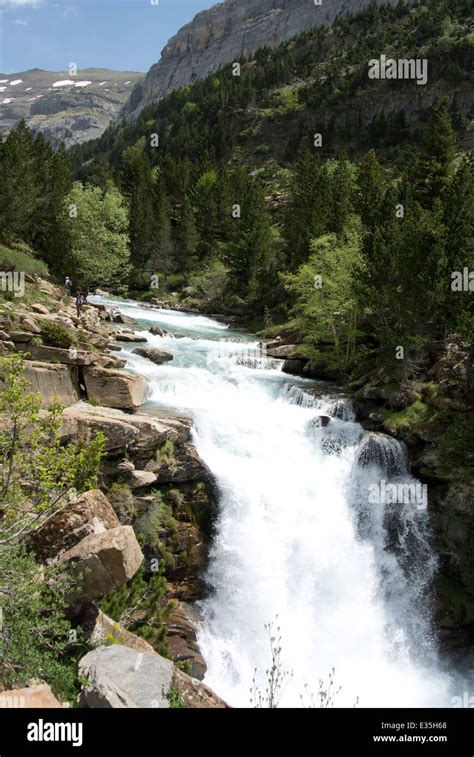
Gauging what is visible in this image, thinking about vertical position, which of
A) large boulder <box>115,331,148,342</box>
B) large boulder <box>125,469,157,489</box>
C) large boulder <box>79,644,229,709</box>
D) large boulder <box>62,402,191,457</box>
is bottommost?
large boulder <box>79,644,229,709</box>

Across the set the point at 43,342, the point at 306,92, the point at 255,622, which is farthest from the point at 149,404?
the point at 306,92

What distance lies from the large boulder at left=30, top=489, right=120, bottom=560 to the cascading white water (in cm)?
676

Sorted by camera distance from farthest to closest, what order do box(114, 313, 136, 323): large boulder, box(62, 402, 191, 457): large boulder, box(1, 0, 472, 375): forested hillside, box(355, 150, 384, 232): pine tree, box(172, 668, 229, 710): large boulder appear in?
box(355, 150, 384, 232): pine tree < box(114, 313, 136, 323): large boulder < box(1, 0, 472, 375): forested hillside < box(62, 402, 191, 457): large boulder < box(172, 668, 229, 710): large boulder

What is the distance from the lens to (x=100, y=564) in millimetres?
9789

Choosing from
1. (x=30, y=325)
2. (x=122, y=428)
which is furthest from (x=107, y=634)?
(x=30, y=325)

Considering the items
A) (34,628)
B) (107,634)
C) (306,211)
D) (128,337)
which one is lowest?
(107,634)

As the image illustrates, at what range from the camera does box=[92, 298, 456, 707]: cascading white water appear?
15.7 meters

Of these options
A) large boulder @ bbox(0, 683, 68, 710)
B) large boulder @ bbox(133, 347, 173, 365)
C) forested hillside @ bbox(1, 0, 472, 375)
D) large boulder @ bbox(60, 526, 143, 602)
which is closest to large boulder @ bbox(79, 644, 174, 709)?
large boulder @ bbox(0, 683, 68, 710)

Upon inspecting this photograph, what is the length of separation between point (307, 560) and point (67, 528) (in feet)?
34.2

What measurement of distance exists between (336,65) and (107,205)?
83932 mm

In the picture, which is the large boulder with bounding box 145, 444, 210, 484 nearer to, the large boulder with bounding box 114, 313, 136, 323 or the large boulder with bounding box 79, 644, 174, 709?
the large boulder with bounding box 79, 644, 174, 709

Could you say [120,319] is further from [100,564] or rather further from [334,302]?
[100,564]
